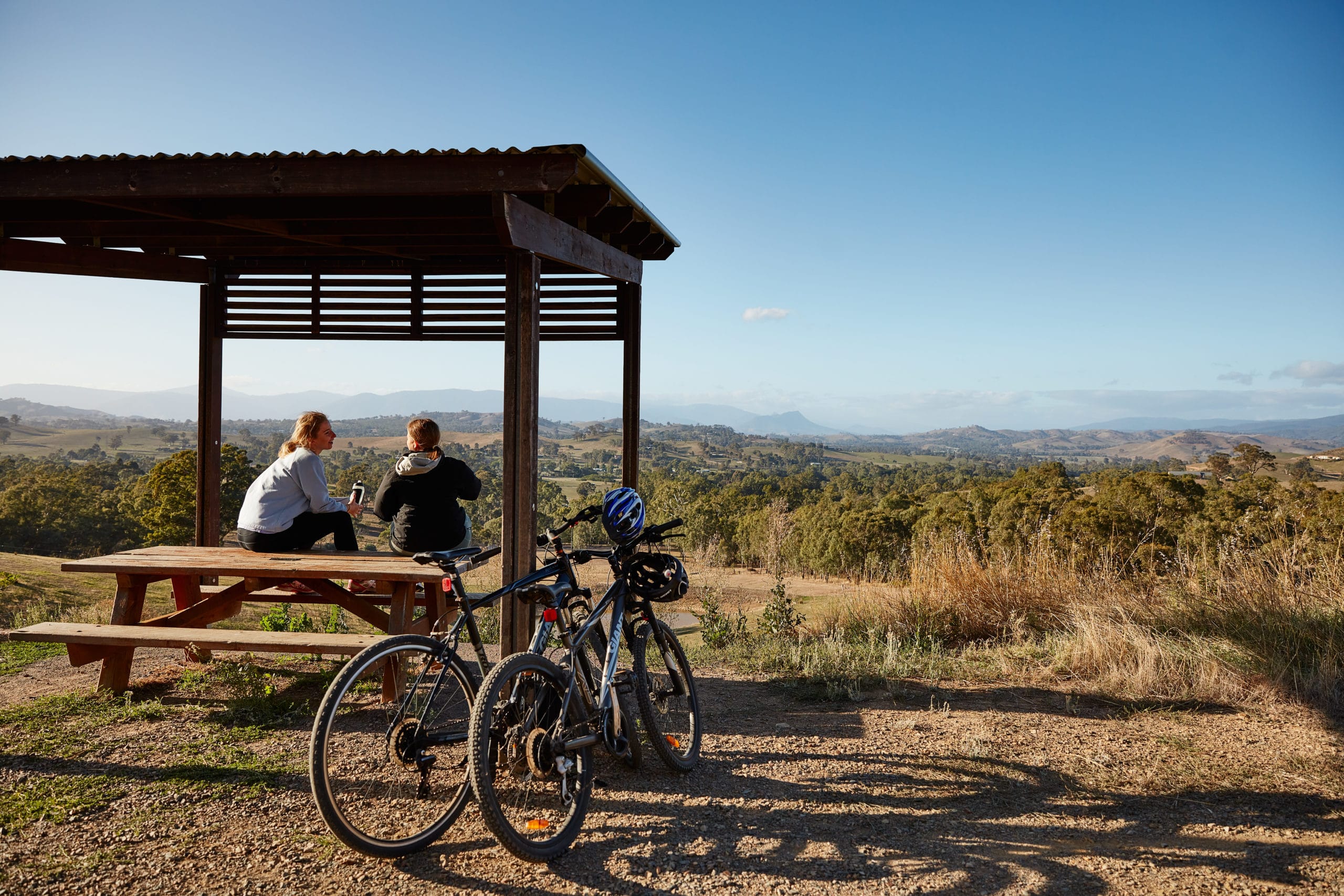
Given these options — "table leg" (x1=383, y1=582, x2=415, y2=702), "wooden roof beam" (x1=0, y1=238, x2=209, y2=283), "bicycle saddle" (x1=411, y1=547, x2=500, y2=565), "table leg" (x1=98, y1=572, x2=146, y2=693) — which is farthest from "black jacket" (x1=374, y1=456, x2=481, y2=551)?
"wooden roof beam" (x1=0, y1=238, x2=209, y2=283)

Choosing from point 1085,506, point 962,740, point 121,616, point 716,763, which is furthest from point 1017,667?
point 1085,506

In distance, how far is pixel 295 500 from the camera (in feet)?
16.2

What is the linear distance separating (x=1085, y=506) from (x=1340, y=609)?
74.8ft

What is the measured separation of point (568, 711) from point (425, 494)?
260 cm

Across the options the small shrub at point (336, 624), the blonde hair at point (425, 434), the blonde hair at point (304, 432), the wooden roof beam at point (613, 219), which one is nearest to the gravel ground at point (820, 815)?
the blonde hair at point (304, 432)

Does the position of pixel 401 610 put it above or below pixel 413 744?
above

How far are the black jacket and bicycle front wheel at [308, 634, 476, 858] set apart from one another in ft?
4.15

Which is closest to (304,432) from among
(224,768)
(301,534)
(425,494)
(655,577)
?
(301,534)

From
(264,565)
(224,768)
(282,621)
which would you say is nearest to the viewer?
A: (224,768)

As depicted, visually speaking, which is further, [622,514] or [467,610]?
[622,514]

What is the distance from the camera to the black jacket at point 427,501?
5.12 metres

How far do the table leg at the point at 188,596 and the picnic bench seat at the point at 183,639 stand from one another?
0.91 meters

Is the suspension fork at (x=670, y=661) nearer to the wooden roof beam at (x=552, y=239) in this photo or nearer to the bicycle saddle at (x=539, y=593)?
the bicycle saddle at (x=539, y=593)

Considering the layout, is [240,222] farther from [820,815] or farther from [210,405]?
[820,815]
